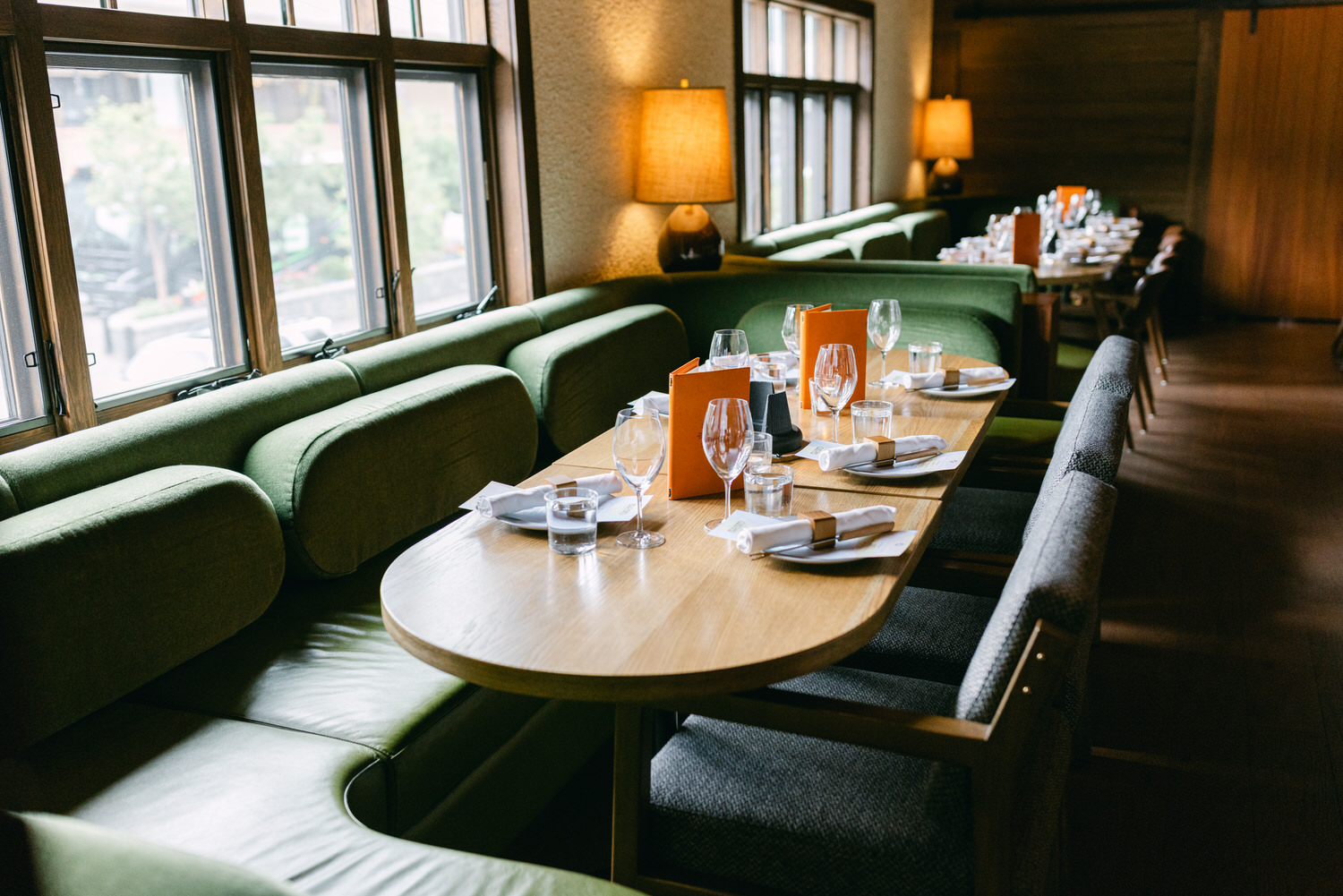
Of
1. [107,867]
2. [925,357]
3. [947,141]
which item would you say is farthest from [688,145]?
[947,141]

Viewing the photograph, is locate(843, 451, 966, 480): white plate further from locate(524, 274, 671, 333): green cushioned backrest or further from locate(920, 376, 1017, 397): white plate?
locate(524, 274, 671, 333): green cushioned backrest

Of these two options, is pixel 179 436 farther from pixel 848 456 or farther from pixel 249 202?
pixel 848 456

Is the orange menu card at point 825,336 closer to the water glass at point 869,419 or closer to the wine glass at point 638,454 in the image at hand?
the water glass at point 869,419

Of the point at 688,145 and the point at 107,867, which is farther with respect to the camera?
the point at 688,145

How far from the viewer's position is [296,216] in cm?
295

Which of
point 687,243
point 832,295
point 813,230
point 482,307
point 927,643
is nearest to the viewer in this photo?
point 927,643

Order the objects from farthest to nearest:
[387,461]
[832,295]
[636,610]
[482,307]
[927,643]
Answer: [832,295] → [482,307] → [387,461] → [927,643] → [636,610]

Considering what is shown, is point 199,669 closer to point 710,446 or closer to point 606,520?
point 606,520

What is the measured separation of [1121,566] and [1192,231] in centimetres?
567

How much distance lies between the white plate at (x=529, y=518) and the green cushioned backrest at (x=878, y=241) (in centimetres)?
419

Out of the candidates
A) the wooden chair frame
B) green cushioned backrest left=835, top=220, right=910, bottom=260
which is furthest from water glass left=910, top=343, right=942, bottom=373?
green cushioned backrest left=835, top=220, right=910, bottom=260

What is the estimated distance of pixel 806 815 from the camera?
1488 mm

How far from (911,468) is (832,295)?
6.61 ft

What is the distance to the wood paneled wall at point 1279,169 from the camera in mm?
7594
